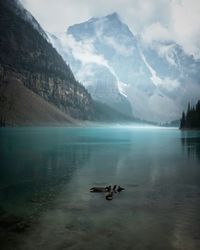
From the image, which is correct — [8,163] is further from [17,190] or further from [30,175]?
[17,190]

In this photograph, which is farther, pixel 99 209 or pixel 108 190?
pixel 108 190

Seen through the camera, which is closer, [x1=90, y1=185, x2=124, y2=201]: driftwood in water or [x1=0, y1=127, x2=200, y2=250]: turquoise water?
[x1=0, y1=127, x2=200, y2=250]: turquoise water

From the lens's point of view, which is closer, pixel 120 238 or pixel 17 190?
pixel 120 238

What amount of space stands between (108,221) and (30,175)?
81.2ft

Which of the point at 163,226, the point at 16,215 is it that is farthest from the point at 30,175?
the point at 163,226

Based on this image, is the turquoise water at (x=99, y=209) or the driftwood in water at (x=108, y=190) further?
the driftwood in water at (x=108, y=190)

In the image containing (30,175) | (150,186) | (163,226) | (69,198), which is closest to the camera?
(163,226)

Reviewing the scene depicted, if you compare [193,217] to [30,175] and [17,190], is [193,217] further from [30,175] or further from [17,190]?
[30,175]

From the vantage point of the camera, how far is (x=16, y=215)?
26.7 meters

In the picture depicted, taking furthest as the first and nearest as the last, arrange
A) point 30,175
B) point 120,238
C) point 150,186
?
1. point 30,175
2. point 150,186
3. point 120,238

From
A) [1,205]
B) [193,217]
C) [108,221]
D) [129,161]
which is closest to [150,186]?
[193,217]

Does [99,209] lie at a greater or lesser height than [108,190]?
lesser

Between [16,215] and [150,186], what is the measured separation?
64.3 ft

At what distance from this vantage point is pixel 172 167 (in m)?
58.9
